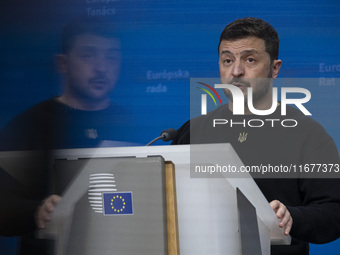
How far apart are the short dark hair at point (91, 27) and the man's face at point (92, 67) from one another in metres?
0.02

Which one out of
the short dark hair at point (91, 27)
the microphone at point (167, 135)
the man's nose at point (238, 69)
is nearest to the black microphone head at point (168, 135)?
the microphone at point (167, 135)

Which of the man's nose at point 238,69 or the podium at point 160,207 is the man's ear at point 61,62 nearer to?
the man's nose at point 238,69

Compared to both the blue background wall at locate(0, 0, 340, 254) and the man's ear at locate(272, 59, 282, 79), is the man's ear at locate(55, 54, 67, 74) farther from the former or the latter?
the man's ear at locate(272, 59, 282, 79)

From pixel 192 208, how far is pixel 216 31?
1159mm

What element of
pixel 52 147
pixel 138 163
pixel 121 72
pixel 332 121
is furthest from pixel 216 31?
pixel 138 163

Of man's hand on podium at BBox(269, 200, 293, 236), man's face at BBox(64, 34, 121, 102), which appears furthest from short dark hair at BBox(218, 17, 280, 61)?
man's hand on podium at BBox(269, 200, 293, 236)

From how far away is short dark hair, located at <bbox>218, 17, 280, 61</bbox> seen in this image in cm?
181

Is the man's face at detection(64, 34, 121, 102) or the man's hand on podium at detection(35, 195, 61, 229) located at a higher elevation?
the man's face at detection(64, 34, 121, 102)

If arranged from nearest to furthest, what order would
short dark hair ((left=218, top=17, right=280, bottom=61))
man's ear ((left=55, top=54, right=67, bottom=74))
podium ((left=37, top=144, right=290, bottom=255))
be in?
podium ((left=37, top=144, right=290, bottom=255))
man's ear ((left=55, top=54, right=67, bottom=74))
short dark hair ((left=218, top=17, right=280, bottom=61))

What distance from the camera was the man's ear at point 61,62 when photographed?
1667mm

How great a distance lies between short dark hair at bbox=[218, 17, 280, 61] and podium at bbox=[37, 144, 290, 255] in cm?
94

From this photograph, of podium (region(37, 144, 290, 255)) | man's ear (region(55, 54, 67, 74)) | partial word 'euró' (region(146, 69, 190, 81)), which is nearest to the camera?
podium (region(37, 144, 290, 255))

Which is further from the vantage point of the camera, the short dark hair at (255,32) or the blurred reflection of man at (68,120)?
the short dark hair at (255,32)

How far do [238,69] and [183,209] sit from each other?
873mm
